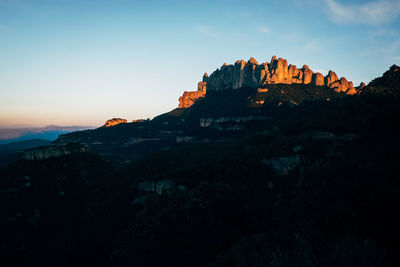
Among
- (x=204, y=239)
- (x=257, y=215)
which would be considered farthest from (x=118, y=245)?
(x=257, y=215)

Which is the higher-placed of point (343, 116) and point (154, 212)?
point (343, 116)

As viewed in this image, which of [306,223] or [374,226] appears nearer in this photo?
[374,226]

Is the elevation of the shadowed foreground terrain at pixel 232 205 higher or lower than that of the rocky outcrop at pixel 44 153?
lower

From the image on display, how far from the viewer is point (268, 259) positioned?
3091 centimetres

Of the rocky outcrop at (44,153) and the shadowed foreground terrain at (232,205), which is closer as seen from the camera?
the shadowed foreground terrain at (232,205)

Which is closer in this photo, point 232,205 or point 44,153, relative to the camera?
point 232,205

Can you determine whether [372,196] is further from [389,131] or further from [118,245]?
[118,245]

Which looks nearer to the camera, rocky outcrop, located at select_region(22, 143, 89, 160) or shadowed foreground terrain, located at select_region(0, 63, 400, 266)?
shadowed foreground terrain, located at select_region(0, 63, 400, 266)

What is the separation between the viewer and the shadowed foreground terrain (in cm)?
3441

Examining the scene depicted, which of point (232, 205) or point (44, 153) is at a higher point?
point (44, 153)

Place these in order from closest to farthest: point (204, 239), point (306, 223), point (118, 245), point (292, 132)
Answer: point (306, 223) < point (204, 239) < point (118, 245) < point (292, 132)

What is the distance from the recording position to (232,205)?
54.1 meters

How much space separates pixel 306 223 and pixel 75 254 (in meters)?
47.8

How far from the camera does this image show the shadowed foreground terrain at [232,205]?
34.4 metres
